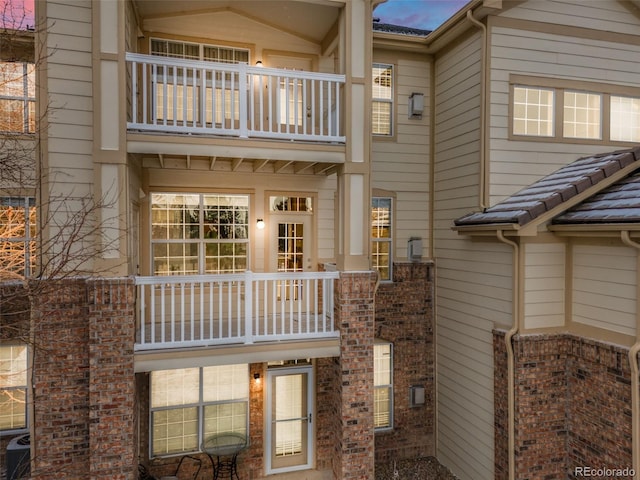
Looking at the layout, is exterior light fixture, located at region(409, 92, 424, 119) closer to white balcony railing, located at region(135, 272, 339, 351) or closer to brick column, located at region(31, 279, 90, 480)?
white balcony railing, located at region(135, 272, 339, 351)

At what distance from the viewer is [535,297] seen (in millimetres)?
6633

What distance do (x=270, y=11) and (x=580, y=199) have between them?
6078 millimetres

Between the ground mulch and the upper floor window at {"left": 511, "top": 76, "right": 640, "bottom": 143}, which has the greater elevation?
the upper floor window at {"left": 511, "top": 76, "right": 640, "bottom": 143}

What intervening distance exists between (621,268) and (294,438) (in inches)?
246

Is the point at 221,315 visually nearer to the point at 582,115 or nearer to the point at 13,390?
the point at 13,390

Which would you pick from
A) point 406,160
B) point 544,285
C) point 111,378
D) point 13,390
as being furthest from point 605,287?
point 13,390

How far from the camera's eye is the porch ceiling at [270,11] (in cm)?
680

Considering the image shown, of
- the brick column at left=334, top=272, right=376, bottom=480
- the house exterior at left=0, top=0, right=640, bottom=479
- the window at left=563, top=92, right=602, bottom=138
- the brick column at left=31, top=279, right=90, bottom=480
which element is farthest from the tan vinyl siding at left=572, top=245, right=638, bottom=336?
the brick column at left=31, top=279, right=90, bottom=480

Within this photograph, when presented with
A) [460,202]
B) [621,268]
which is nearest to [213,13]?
[460,202]

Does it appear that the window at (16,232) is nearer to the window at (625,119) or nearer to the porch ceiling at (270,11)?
the porch ceiling at (270,11)

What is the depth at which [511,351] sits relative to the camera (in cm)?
661

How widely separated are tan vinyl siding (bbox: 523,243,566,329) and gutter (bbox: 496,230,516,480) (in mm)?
127

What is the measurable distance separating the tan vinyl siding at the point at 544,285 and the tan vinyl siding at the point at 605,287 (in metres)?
0.21

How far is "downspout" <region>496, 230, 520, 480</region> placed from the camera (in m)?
6.53
